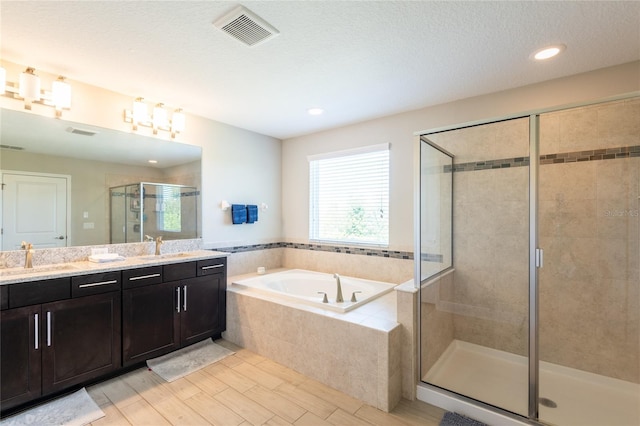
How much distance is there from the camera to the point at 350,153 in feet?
12.3

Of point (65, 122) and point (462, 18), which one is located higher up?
point (462, 18)

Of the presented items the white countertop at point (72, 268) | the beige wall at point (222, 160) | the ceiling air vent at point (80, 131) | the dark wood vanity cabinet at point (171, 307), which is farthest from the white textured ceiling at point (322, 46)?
the dark wood vanity cabinet at point (171, 307)

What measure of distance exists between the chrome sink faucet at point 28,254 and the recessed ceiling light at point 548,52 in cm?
406

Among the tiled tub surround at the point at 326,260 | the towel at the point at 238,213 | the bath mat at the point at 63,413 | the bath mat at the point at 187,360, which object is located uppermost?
the towel at the point at 238,213

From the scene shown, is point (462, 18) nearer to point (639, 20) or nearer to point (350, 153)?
point (639, 20)

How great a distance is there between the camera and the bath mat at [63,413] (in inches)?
75.2

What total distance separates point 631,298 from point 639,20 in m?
1.93

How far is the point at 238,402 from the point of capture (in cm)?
218

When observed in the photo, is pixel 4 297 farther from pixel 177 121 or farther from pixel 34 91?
pixel 177 121

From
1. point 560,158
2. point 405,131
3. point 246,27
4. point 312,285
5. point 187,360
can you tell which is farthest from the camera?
point 312,285

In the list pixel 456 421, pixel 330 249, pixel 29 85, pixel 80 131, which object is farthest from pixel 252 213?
pixel 456 421

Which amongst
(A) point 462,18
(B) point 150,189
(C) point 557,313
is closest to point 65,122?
(B) point 150,189

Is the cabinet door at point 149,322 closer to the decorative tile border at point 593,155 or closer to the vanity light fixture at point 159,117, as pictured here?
the vanity light fixture at point 159,117

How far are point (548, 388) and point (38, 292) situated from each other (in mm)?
3746
